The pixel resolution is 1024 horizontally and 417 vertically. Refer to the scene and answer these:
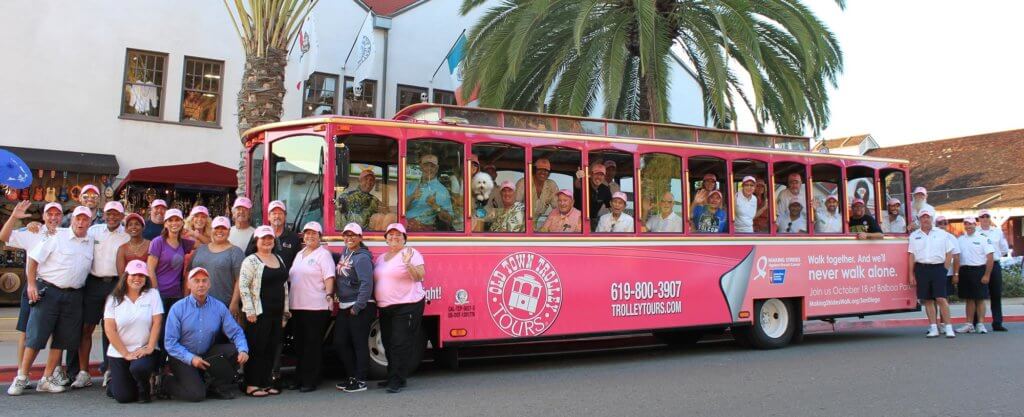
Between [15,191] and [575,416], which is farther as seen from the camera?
[15,191]

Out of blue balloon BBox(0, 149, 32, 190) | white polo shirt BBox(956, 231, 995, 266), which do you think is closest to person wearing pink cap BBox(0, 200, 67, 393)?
blue balloon BBox(0, 149, 32, 190)

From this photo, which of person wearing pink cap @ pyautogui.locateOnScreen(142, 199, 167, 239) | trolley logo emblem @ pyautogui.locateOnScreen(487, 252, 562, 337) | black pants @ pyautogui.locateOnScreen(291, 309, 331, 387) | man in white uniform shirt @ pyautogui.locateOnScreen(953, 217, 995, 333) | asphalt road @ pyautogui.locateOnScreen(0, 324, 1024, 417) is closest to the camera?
asphalt road @ pyautogui.locateOnScreen(0, 324, 1024, 417)

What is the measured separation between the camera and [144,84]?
1606 centimetres

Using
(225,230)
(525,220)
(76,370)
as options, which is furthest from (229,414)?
(525,220)

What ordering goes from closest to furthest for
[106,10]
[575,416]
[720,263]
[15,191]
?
[575,416], [720,263], [15,191], [106,10]

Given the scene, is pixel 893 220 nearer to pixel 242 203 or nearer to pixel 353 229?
pixel 353 229

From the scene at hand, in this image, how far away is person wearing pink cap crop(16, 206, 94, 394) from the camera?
6988 mm

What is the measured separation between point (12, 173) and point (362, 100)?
30.6 feet

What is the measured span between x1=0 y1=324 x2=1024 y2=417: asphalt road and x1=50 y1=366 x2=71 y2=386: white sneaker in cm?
16

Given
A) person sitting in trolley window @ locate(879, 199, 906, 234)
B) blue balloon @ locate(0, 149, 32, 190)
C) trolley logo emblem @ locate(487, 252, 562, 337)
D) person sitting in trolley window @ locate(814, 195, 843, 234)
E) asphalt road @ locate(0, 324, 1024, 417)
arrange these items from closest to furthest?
asphalt road @ locate(0, 324, 1024, 417) → trolley logo emblem @ locate(487, 252, 562, 337) → blue balloon @ locate(0, 149, 32, 190) → person sitting in trolley window @ locate(814, 195, 843, 234) → person sitting in trolley window @ locate(879, 199, 906, 234)

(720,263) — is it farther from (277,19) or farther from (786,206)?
(277,19)

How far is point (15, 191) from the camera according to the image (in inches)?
538

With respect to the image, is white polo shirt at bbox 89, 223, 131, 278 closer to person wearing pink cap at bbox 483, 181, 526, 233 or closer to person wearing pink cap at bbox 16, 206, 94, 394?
person wearing pink cap at bbox 16, 206, 94, 394

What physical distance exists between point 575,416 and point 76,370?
4943 millimetres
